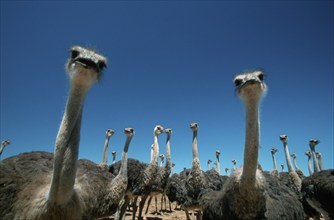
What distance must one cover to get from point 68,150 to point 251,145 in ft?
7.08

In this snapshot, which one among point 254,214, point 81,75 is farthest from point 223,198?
point 81,75

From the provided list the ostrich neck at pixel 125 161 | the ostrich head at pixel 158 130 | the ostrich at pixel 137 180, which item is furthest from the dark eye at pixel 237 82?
the ostrich head at pixel 158 130

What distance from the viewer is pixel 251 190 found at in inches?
120

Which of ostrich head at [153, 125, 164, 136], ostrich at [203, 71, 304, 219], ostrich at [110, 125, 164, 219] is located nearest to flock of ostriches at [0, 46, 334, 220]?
ostrich at [203, 71, 304, 219]

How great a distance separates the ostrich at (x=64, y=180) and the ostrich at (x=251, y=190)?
1.81 m

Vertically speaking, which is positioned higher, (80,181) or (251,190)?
(80,181)

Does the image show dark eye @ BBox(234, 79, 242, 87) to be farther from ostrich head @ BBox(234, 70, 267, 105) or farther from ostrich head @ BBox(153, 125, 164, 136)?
ostrich head @ BBox(153, 125, 164, 136)

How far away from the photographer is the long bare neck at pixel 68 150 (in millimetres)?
2727

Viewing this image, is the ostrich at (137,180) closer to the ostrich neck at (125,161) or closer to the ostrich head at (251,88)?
the ostrich neck at (125,161)

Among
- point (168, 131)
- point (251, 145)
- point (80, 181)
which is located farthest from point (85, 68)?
point (168, 131)

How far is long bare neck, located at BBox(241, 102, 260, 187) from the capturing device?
10.1 feet

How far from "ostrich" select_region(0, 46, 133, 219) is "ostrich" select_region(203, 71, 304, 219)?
181 centimetres

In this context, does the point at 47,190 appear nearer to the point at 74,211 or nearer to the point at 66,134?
the point at 74,211

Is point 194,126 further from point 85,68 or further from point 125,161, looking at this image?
point 85,68
